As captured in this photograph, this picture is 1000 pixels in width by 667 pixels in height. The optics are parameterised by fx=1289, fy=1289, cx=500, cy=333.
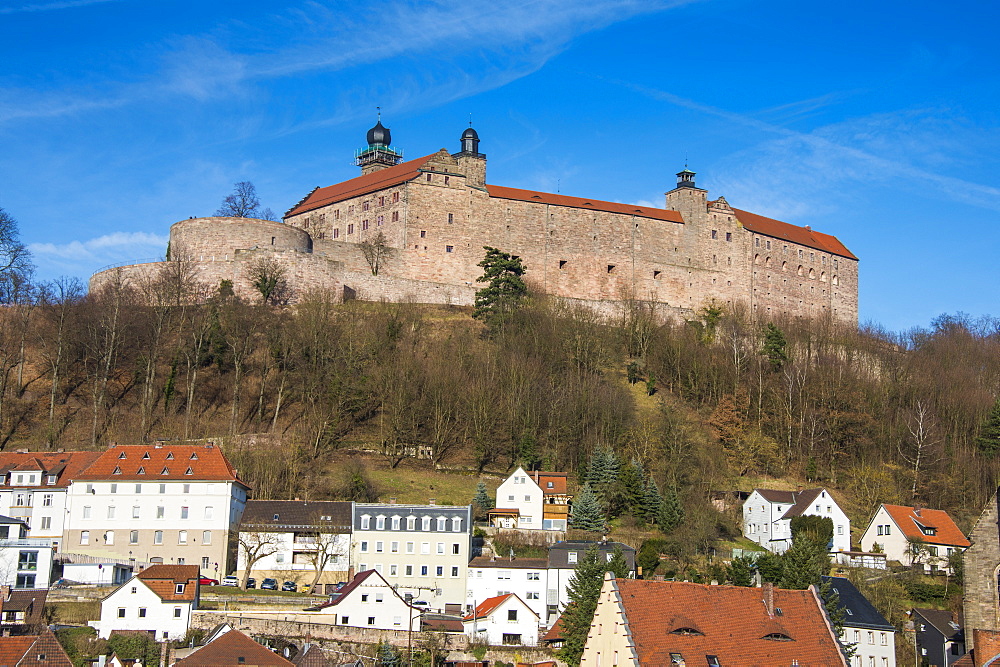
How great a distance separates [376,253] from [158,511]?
30.0 metres

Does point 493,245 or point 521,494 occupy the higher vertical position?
point 493,245

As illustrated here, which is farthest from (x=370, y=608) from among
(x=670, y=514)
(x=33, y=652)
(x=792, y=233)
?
(x=792, y=233)

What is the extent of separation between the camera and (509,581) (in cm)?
4612

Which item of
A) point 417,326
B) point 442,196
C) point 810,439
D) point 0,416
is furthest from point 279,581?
point 442,196

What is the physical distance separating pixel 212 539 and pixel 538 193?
42940 millimetres

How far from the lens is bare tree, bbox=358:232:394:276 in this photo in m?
75.5

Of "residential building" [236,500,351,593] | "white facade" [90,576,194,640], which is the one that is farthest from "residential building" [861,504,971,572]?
"white facade" [90,576,194,640]

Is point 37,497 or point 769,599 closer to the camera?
point 769,599

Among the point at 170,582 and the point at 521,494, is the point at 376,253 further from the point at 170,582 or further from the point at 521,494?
the point at 170,582

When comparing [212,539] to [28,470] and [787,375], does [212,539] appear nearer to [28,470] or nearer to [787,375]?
[28,470]

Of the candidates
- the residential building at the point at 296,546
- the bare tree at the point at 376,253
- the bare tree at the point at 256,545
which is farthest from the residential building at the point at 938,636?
the bare tree at the point at 376,253

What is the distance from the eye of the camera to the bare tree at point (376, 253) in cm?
7550

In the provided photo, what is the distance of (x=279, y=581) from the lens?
4734 centimetres

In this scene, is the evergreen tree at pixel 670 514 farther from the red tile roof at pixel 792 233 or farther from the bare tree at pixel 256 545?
the red tile roof at pixel 792 233
